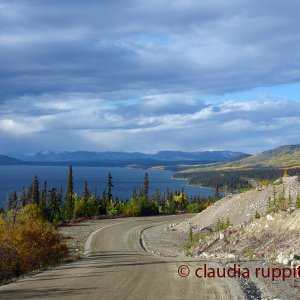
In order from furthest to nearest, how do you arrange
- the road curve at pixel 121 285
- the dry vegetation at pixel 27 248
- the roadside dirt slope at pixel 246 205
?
the roadside dirt slope at pixel 246 205 < the dry vegetation at pixel 27 248 < the road curve at pixel 121 285

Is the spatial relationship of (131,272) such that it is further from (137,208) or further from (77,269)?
(137,208)

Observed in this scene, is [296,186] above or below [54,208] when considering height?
above

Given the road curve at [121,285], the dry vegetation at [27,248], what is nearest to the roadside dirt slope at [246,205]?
the dry vegetation at [27,248]

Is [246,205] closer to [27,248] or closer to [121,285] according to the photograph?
[27,248]

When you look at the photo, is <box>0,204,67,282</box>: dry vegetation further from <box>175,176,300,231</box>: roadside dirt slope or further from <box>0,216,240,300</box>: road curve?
<box>175,176,300,231</box>: roadside dirt slope

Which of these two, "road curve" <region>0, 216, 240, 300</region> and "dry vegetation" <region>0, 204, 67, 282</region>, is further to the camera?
"dry vegetation" <region>0, 204, 67, 282</region>

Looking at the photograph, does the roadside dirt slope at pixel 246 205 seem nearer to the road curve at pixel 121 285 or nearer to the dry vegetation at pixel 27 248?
the dry vegetation at pixel 27 248

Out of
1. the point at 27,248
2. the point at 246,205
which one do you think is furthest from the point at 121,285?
the point at 246,205

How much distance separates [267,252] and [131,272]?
11532mm

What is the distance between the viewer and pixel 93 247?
151 ft

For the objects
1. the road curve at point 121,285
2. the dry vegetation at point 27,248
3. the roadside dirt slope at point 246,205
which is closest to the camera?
the road curve at point 121,285

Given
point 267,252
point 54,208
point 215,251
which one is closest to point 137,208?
point 54,208

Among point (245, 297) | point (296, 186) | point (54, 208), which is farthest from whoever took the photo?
point (54, 208)

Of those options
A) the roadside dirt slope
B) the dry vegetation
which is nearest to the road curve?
the dry vegetation
